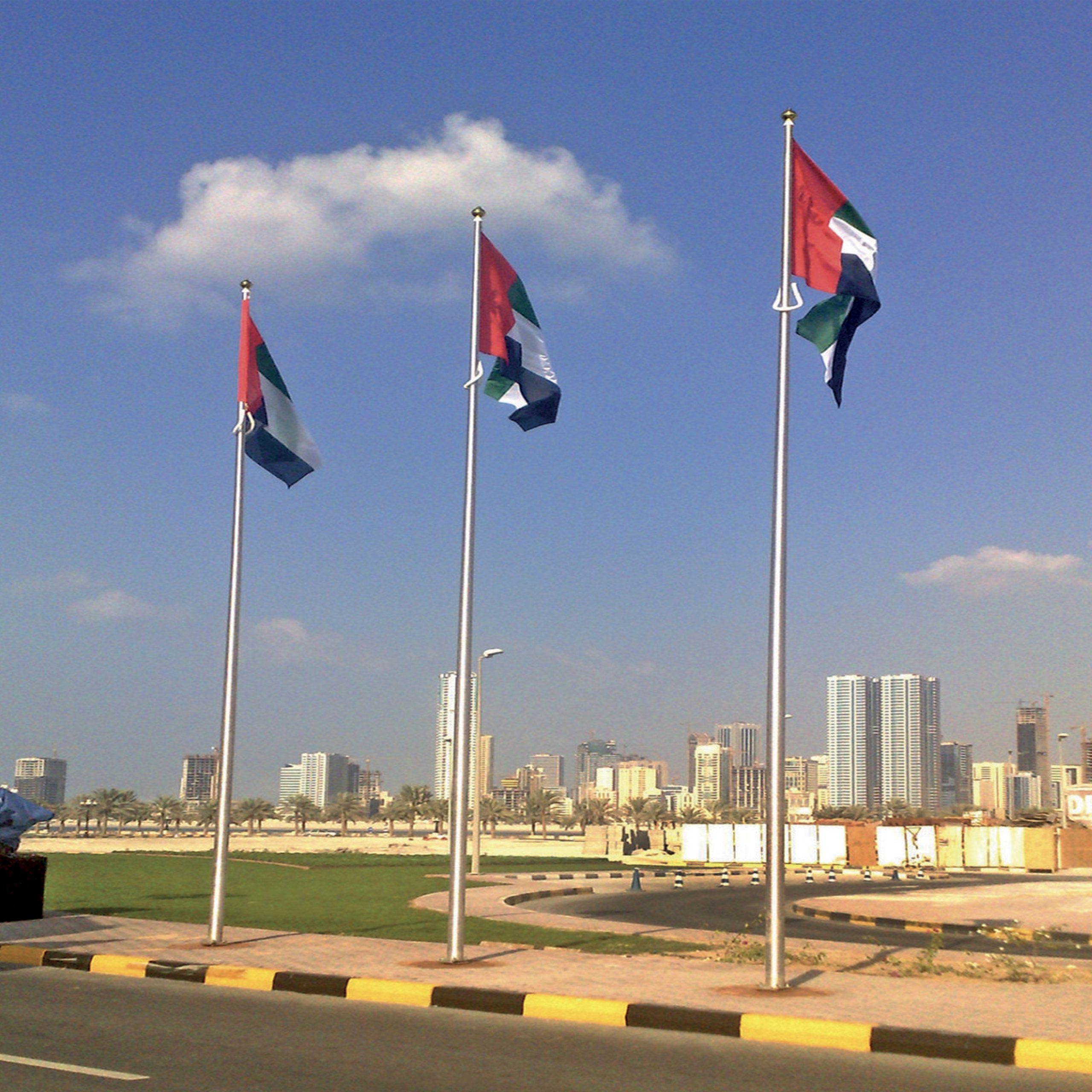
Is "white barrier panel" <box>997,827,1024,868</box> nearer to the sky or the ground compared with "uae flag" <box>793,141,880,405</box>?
nearer to the ground

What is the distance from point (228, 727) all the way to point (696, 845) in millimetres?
44968

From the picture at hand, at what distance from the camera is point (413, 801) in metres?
117

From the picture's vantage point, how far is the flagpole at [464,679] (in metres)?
Result: 14.4

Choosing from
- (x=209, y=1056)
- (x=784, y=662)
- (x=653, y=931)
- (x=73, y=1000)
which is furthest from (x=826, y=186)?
(x=653, y=931)

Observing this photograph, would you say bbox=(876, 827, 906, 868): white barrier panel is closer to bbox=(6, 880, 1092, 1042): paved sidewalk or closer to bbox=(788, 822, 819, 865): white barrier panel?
bbox=(788, 822, 819, 865): white barrier panel

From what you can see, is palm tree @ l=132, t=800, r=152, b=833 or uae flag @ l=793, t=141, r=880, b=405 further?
palm tree @ l=132, t=800, r=152, b=833

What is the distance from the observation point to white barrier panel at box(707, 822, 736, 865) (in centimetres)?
5744

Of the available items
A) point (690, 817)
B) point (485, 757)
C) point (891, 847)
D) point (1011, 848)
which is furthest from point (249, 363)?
point (690, 817)

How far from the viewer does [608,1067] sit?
898 centimetres

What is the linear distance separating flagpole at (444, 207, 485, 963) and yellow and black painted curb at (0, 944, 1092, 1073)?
167cm

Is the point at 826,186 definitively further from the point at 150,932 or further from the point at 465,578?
the point at 150,932

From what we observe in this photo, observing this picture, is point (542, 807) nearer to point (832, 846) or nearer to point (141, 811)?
point (141, 811)

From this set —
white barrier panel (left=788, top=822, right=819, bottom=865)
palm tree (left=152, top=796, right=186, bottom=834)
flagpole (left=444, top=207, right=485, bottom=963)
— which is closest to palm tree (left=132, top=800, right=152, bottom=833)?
palm tree (left=152, top=796, right=186, bottom=834)

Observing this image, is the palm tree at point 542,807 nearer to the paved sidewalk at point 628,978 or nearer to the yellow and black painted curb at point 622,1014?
the paved sidewalk at point 628,978
